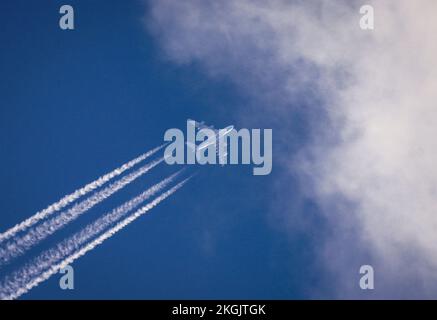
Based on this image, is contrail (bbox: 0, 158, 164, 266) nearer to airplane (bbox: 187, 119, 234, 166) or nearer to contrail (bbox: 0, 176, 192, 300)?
contrail (bbox: 0, 176, 192, 300)

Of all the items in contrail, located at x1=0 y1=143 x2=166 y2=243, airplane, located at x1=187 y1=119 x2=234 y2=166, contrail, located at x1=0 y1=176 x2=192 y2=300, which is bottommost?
contrail, located at x1=0 y1=176 x2=192 y2=300

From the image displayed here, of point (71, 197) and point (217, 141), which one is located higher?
point (217, 141)

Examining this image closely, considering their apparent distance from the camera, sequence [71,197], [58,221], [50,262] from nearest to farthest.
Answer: [50,262] → [58,221] → [71,197]

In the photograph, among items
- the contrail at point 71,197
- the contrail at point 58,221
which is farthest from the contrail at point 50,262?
the contrail at point 71,197

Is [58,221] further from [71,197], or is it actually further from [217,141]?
[217,141]

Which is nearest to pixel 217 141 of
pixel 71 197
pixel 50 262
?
pixel 71 197

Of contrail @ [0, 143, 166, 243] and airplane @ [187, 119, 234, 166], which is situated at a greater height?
airplane @ [187, 119, 234, 166]

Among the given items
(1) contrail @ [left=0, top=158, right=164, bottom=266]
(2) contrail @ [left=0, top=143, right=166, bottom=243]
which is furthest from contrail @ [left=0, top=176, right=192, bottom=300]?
(2) contrail @ [left=0, top=143, right=166, bottom=243]
